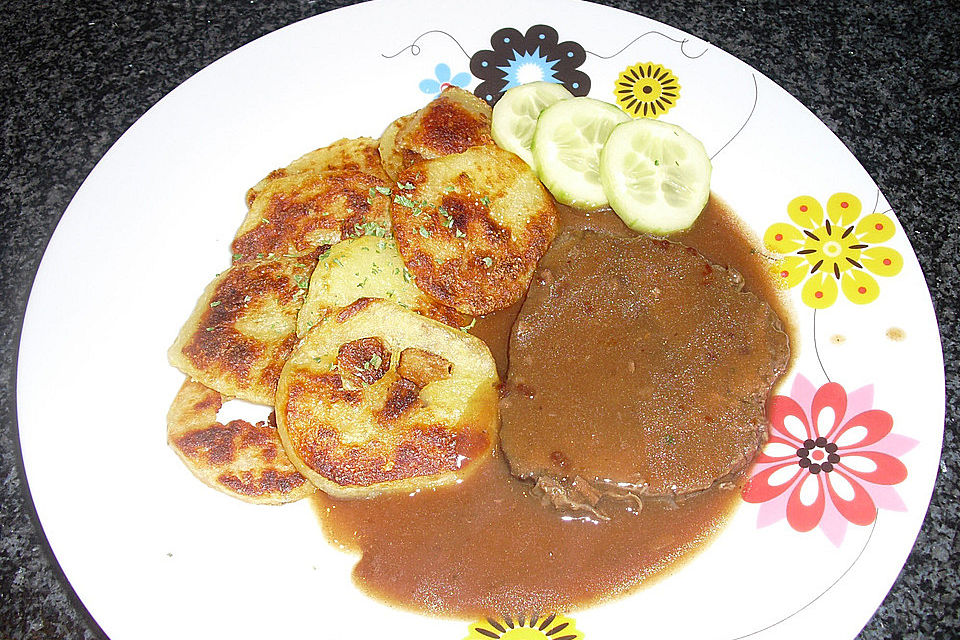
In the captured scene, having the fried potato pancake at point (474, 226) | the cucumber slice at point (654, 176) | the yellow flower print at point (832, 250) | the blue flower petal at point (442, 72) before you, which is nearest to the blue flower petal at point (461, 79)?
the blue flower petal at point (442, 72)

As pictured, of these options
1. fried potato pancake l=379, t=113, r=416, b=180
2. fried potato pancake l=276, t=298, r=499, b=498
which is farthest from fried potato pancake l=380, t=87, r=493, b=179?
fried potato pancake l=276, t=298, r=499, b=498

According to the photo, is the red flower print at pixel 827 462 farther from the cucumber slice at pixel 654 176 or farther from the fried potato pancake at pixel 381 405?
the fried potato pancake at pixel 381 405

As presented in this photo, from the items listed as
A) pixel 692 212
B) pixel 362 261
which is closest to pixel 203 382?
pixel 362 261

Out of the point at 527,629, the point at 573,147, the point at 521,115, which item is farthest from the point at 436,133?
the point at 527,629

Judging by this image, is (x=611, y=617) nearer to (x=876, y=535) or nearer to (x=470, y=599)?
(x=470, y=599)

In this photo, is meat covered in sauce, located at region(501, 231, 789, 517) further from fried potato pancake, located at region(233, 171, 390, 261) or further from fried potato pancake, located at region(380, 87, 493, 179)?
fried potato pancake, located at region(233, 171, 390, 261)

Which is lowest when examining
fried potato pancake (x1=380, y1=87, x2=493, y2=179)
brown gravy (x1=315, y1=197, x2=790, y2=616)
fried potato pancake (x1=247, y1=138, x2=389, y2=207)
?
brown gravy (x1=315, y1=197, x2=790, y2=616)
